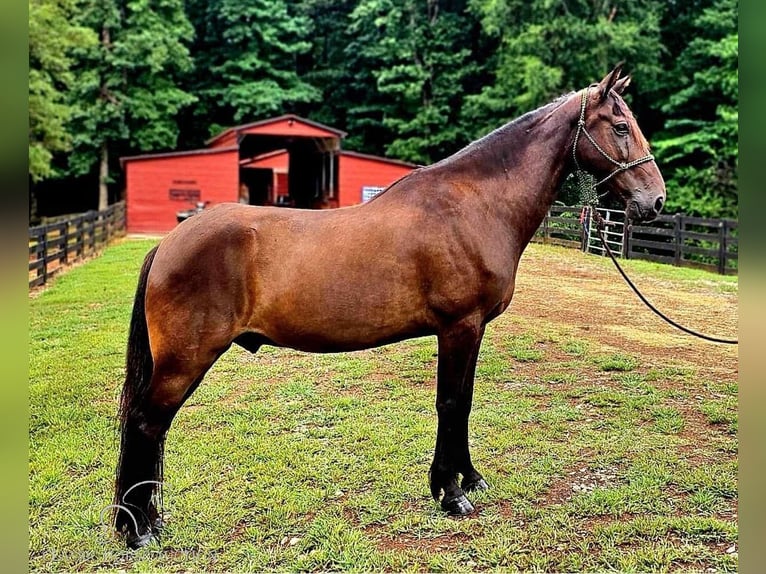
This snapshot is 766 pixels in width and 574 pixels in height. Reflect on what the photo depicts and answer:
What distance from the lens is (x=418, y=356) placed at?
656cm

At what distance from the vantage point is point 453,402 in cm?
323

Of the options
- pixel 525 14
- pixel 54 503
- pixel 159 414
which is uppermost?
pixel 525 14

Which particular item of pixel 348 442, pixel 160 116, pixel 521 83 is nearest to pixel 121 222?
pixel 160 116

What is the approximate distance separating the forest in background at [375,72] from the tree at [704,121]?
0.24 feet

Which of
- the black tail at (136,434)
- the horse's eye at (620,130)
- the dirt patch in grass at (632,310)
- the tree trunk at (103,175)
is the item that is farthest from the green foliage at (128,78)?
the horse's eye at (620,130)

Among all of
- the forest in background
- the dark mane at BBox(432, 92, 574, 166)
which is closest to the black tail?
the dark mane at BBox(432, 92, 574, 166)

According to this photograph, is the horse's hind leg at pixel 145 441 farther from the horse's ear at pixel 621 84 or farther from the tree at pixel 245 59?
the tree at pixel 245 59

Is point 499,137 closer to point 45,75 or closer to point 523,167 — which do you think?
point 523,167

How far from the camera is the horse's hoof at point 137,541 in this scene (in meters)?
2.94

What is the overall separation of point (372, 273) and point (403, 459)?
4.74 ft

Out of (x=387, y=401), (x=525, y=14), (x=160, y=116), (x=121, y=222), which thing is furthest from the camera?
(x=160, y=116)

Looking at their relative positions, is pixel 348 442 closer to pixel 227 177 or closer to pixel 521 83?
pixel 227 177

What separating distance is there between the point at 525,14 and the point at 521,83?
257 centimetres

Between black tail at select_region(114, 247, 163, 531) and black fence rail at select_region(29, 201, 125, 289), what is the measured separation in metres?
6.10
